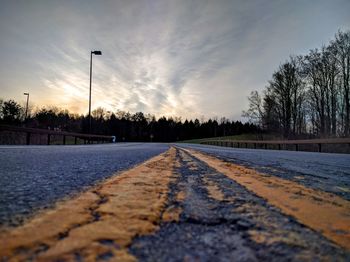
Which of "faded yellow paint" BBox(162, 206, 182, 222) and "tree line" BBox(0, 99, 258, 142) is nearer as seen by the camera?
"faded yellow paint" BBox(162, 206, 182, 222)

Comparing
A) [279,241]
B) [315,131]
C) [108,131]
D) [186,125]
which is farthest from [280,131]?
[186,125]

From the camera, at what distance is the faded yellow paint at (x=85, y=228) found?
0.68m

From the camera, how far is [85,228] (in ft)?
2.81

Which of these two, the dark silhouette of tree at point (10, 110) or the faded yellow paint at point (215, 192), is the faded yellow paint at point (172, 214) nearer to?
the faded yellow paint at point (215, 192)

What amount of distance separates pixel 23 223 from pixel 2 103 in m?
59.3

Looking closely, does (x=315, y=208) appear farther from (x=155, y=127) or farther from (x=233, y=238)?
(x=155, y=127)

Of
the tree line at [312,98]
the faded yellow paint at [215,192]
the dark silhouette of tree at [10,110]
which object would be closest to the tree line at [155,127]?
the dark silhouette of tree at [10,110]

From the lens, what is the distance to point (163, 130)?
115625mm

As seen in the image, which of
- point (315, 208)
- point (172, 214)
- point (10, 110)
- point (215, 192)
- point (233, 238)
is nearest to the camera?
point (233, 238)

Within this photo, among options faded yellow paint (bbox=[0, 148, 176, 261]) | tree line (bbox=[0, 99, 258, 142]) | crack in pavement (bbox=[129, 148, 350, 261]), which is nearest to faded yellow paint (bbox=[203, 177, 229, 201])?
crack in pavement (bbox=[129, 148, 350, 261])

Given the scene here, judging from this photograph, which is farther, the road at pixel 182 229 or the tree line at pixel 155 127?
the tree line at pixel 155 127

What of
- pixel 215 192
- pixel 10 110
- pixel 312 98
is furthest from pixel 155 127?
pixel 215 192

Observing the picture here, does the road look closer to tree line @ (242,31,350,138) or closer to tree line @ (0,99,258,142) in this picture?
tree line @ (242,31,350,138)

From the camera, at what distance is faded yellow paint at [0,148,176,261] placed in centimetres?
68
